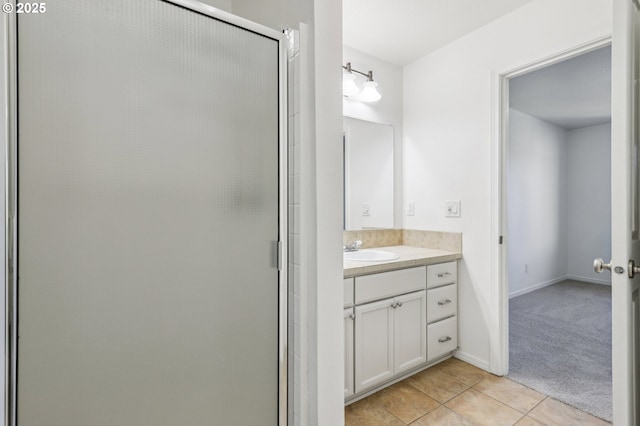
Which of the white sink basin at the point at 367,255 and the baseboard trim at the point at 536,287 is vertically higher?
the white sink basin at the point at 367,255

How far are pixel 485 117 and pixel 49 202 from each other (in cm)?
244

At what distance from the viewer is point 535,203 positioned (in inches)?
177

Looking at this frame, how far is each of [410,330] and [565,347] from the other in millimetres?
1538

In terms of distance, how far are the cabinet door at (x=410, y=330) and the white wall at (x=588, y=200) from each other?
4.25m

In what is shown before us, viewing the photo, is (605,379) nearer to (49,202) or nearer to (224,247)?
(224,247)

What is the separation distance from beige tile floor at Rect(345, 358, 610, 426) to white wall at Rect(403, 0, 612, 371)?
25 centimetres

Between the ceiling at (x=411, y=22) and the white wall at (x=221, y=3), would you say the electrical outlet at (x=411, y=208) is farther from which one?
the white wall at (x=221, y=3)

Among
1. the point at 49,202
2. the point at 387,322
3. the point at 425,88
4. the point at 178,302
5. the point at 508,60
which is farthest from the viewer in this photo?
the point at 425,88

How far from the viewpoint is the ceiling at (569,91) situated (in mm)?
2854

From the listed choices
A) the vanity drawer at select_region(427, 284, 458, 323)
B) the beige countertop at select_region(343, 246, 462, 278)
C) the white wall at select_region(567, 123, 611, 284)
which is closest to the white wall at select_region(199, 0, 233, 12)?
the beige countertop at select_region(343, 246, 462, 278)

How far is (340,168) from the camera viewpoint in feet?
3.96

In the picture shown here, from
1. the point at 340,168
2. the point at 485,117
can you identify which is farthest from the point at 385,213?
the point at 340,168

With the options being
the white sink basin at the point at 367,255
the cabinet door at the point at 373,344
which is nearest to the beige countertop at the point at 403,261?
the white sink basin at the point at 367,255

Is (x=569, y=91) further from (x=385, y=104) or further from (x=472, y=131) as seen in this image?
(x=385, y=104)
